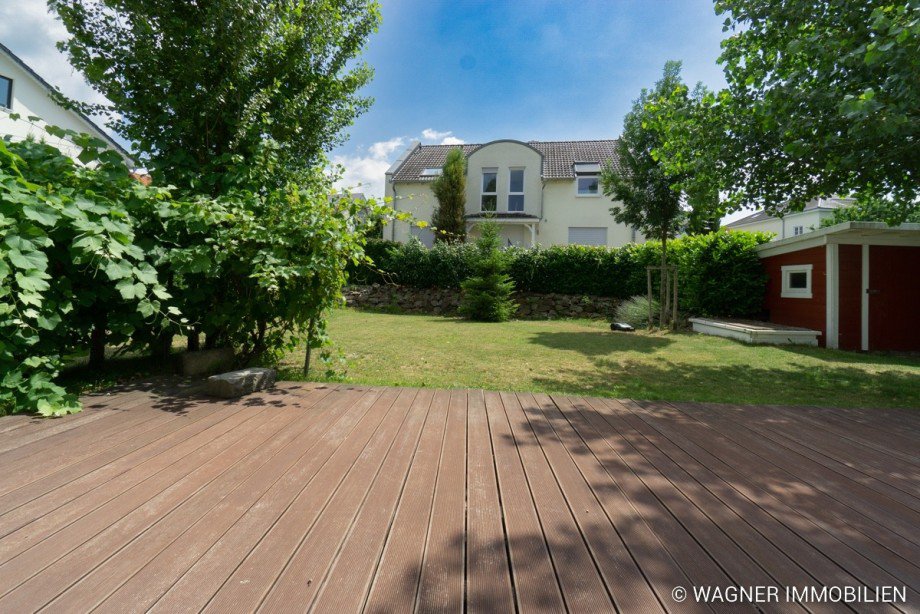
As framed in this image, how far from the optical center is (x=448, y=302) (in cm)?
1562

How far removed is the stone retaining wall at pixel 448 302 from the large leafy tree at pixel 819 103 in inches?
297

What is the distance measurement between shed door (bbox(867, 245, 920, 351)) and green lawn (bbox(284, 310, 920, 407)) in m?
1.05

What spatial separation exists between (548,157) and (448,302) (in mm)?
11190

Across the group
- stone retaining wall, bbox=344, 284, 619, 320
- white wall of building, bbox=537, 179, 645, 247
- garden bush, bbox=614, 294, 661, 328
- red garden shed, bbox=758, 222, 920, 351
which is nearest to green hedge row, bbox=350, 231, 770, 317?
stone retaining wall, bbox=344, 284, 619, 320

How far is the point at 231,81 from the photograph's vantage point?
15.2 feet

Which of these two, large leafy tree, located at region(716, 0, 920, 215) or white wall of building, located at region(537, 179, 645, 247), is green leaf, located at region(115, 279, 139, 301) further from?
white wall of building, located at region(537, 179, 645, 247)

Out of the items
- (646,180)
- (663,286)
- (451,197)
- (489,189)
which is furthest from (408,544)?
(489,189)

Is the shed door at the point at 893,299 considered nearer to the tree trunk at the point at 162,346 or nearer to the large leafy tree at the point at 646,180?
the large leafy tree at the point at 646,180

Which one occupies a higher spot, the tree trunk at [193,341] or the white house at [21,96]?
the white house at [21,96]

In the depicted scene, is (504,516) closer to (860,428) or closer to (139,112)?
(860,428)

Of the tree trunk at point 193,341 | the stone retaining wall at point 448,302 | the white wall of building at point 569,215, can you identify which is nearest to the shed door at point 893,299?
the stone retaining wall at point 448,302

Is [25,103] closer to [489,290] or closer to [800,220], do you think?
[489,290]

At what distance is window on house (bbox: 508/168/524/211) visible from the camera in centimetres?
2078

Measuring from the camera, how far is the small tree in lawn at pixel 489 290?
12961 mm
